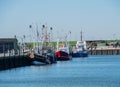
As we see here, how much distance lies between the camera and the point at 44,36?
128375 mm

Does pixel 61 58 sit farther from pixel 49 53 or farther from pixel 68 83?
pixel 68 83

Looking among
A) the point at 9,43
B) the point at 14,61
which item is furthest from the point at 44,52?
the point at 9,43

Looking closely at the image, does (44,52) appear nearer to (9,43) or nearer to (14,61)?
(14,61)

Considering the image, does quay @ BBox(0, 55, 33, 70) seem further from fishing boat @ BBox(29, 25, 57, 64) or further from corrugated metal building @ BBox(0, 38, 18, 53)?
corrugated metal building @ BBox(0, 38, 18, 53)

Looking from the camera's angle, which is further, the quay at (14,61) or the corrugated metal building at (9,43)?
the corrugated metal building at (9,43)

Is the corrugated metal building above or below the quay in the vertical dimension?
above

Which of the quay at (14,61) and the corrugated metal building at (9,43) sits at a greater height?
the corrugated metal building at (9,43)

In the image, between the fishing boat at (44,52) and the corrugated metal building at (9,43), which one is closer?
the fishing boat at (44,52)

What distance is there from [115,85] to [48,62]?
50.3m

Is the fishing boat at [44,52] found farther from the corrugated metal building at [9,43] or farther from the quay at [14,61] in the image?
the corrugated metal building at [9,43]

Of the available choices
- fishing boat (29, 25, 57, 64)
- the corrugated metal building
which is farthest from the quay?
the corrugated metal building

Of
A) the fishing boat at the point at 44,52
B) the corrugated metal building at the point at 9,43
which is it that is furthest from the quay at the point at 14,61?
the corrugated metal building at the point at 9,43

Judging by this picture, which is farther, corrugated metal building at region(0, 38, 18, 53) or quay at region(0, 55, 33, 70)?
corrugated metal building at region(0, 38, 18, 53)

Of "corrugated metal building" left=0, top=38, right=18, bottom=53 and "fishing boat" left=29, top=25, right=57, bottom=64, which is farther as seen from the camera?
"corrugated metal building" left=0, top=38, right=18, bottom=53
